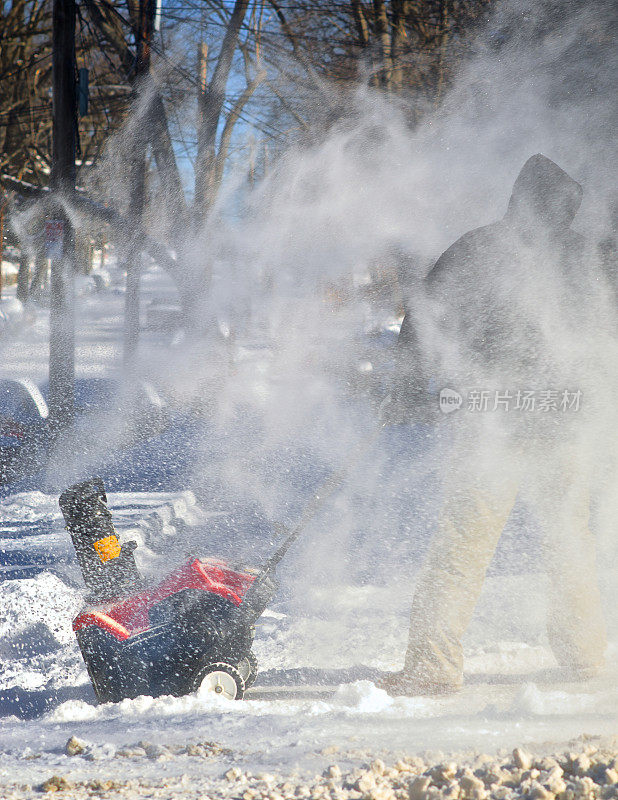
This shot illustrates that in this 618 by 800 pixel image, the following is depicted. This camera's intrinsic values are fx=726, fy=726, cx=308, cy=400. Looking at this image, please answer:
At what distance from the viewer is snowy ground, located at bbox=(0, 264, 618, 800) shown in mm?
1559

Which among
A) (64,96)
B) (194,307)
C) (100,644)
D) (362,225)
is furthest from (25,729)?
(194,307)

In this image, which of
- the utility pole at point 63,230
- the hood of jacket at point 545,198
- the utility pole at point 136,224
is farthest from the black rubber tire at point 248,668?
the utility pole at point 136,224

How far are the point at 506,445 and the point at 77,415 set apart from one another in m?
4.90

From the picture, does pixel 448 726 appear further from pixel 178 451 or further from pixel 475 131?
pixel 475 131

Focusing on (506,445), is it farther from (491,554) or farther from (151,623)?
(151,623)

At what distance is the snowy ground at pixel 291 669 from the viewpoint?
1.56m

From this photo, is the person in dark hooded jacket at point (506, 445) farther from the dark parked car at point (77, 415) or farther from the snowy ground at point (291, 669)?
the dark parked car at point (77, 415)

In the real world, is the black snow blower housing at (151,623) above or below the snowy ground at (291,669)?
above

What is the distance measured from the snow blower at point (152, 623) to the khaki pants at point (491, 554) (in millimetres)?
496

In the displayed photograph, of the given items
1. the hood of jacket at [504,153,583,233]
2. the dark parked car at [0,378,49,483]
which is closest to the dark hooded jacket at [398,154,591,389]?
the hood of jacket at [504,153,583,233]

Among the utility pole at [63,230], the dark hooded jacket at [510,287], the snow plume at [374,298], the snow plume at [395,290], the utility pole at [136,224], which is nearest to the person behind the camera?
the dark hooded jacket at [510,287]

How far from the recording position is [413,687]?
205 cm

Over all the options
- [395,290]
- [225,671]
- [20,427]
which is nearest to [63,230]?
[20,427]

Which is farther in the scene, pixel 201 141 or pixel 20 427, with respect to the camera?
pixel 201 141
